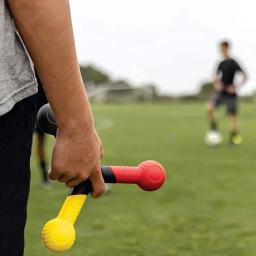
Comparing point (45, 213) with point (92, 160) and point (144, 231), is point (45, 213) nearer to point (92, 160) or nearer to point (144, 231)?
point (144, 231)

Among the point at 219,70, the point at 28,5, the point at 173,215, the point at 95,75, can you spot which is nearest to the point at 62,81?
the point at 28,5

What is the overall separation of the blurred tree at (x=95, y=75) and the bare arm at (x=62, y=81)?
81.3 meters

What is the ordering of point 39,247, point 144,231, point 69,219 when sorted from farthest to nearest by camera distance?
1. point 144,231
2. point 39,247
3. point 69,219

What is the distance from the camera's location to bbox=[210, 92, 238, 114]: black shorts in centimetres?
1491

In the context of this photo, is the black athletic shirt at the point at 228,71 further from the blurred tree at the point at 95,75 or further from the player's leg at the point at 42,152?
the blurred tree at the point at 95,75

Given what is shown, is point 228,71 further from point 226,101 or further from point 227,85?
point 226,101

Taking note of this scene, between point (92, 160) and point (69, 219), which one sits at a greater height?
point (92, 160)

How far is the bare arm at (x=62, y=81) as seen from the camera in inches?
64.6

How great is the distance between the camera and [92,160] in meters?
1.76

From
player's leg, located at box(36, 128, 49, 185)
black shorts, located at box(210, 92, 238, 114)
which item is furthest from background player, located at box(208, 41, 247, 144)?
player's leg, located at box(36, 128, 49, 185)

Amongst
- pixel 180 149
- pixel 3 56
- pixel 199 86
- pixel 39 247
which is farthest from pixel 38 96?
pixel 199 86

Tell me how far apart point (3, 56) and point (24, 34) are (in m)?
0.08

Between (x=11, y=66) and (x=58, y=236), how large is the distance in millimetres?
452

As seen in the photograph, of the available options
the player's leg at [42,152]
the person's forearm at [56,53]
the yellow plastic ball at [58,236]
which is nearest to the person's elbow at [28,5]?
the person's forearm at [56,53]
